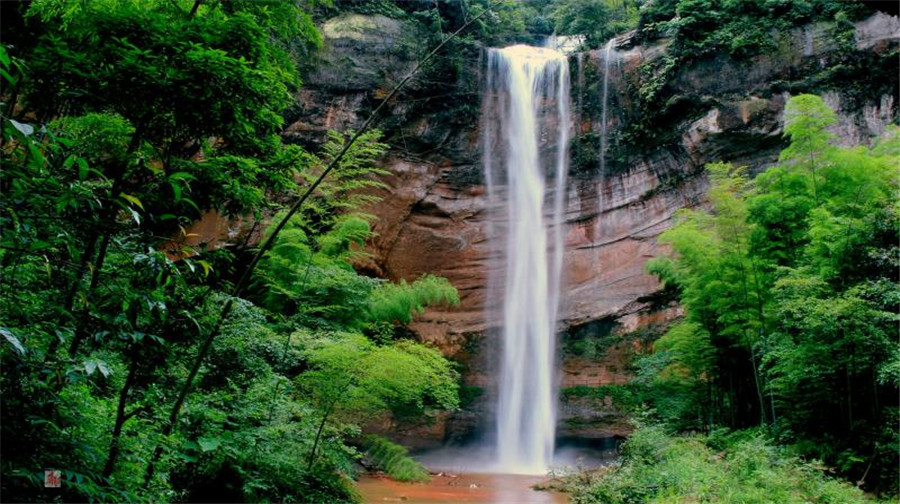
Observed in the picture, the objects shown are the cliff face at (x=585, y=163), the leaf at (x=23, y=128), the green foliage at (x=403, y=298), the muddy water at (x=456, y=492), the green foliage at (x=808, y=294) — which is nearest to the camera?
the leaf at (x=23, y=128)

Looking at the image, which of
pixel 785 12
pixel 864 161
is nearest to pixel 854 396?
pixel 864 161

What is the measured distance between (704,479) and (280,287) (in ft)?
20.2

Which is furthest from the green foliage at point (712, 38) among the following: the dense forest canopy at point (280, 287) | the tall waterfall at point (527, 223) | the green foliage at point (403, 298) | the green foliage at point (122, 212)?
the green foliage at point (122, 212)

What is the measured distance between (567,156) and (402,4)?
787cm

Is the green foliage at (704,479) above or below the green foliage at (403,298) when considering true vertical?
below

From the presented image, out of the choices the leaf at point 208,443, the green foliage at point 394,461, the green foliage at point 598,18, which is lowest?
the green foliage at point 394,461

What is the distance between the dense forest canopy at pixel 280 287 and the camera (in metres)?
2.15

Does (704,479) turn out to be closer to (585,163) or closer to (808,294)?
(808,294)

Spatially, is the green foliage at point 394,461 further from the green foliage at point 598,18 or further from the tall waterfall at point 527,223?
the green foliage at point 598,18

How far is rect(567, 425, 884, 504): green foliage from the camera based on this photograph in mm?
6754

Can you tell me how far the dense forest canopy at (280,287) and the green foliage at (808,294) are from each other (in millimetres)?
48

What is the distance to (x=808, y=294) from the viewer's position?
30.1 ft

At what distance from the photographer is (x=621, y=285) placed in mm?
18578

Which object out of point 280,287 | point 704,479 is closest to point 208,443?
point 280,287
